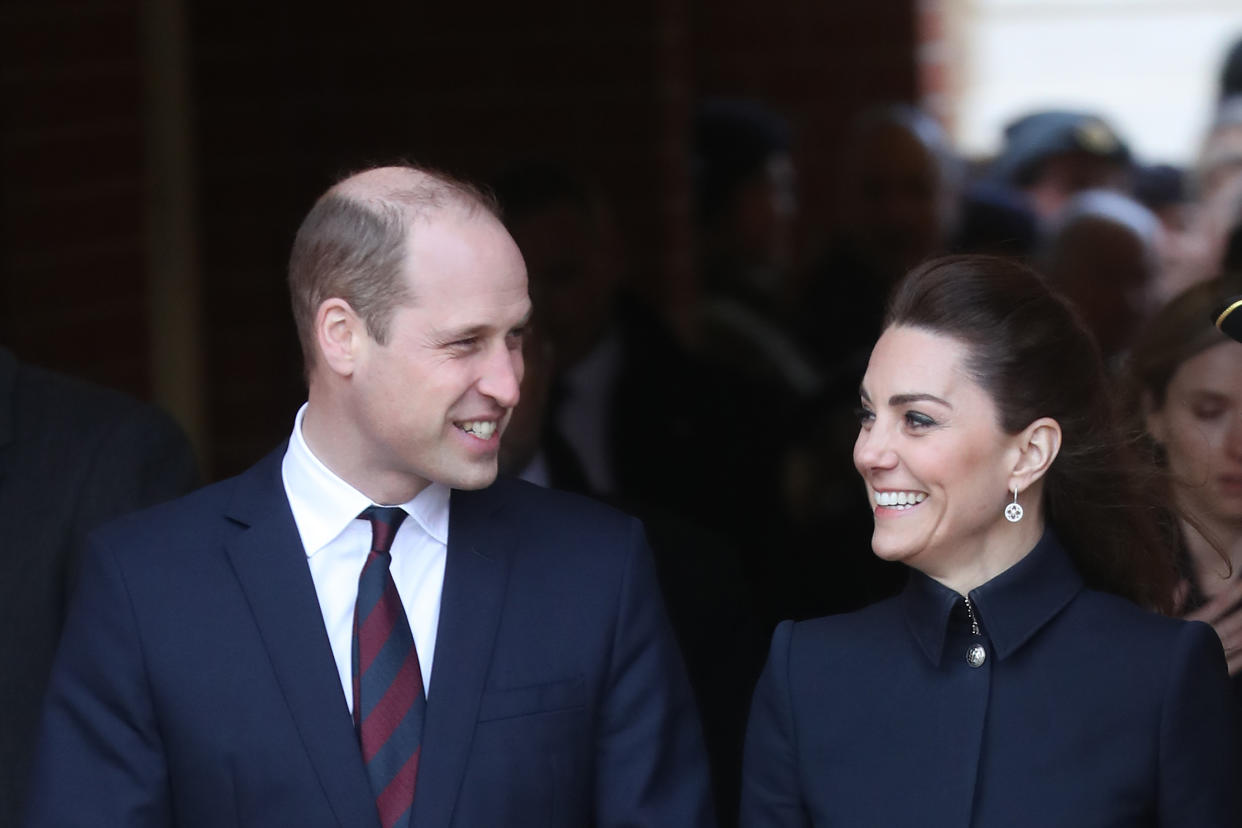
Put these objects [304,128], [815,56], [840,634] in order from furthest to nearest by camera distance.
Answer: [815,56] < [304,128] < [840,634]

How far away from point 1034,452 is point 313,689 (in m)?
0.95

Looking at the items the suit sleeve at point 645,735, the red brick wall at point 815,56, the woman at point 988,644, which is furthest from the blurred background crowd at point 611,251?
the red brick wall at point 815,56

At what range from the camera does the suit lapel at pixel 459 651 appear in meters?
2.48

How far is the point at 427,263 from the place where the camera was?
2.50 m

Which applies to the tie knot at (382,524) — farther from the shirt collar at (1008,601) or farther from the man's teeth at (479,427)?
the shirt collar at (1008,601)

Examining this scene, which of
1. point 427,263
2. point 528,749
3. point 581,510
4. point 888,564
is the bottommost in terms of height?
point 888,564

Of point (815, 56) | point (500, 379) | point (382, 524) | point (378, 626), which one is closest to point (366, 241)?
point (500, 379)

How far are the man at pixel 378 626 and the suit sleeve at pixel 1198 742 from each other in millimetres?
587

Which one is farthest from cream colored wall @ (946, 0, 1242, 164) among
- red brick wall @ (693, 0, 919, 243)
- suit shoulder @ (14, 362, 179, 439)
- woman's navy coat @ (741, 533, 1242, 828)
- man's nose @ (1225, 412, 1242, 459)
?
woman's navy coat @ (741, 533, 1242, 828)

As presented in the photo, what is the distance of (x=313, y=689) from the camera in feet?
8.15

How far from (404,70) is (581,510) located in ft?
11.3

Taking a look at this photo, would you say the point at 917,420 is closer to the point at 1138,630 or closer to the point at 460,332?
the point at 1138,630

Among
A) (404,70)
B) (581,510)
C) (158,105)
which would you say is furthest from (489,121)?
(581,510)

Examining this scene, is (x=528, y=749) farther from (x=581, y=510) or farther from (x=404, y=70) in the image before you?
(x=404, y=70)
